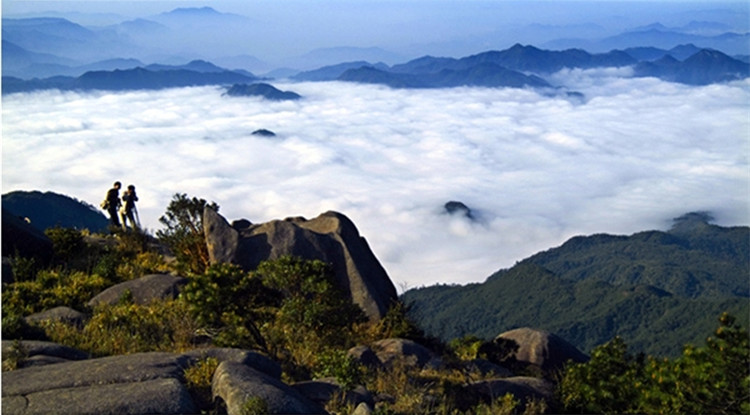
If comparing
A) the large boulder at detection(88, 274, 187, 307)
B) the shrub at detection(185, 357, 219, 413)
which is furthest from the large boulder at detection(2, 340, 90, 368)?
the large boulder at detection(88, 274, 187, 307)

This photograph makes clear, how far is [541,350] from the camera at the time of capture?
18.6m

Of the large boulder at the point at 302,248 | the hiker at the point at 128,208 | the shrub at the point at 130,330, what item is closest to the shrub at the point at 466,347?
the large boulder at the point at 302,248

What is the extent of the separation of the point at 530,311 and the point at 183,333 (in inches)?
4152

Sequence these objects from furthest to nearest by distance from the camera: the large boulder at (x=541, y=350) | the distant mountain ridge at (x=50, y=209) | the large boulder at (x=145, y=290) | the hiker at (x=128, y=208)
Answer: the distant mountain ridge at (x=50, y=209) < the hiker at (x=128, y=208) < the large boulder at (x=541, y=350) < the large boulder at (x=145, y=290)

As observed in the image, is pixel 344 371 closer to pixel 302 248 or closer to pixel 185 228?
pixel 302 248

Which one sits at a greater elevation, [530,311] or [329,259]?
[329,259]

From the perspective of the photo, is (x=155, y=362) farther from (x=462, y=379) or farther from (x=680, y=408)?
(x=680, y=408)

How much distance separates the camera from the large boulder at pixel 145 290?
1556 centimetres

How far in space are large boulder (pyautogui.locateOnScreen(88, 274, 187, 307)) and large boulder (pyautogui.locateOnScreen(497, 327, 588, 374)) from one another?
8.16 meters

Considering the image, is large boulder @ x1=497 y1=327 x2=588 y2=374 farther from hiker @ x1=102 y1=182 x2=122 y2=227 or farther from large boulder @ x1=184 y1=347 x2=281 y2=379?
hiker @ x1=102 y1=182 x2=122 y2=227

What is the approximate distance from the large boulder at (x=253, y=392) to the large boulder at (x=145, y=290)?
7.39m

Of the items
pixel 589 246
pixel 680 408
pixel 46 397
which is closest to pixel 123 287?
pixel 46 397

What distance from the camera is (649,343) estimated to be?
323 feet

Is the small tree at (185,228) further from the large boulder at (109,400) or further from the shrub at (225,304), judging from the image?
the large boulder at (109,400)
